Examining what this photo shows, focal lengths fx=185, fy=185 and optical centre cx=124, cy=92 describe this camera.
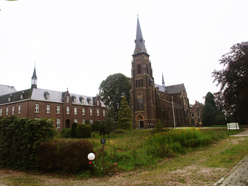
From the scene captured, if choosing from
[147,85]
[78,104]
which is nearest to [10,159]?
[78,104]

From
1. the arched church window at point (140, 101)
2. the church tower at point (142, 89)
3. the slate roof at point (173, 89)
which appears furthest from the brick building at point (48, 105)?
the slate roof at point (173, 89)

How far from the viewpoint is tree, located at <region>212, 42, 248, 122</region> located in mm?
22938

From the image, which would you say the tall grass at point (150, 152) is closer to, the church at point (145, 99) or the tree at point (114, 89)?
the church at point (145, 99)

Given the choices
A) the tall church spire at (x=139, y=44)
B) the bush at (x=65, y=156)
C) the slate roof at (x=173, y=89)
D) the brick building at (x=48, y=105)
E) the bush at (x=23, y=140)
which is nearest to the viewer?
the bush at (x=65, y=156)

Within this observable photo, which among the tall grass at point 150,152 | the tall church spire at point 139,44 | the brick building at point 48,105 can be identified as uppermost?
the tall church spire at point 139,44

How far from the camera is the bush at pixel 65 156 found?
26.1ft

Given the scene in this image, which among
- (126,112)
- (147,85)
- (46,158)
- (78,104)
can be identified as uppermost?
(147,85)

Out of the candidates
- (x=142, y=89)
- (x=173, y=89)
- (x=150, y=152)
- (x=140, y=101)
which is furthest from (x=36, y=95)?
(x=173, y=89)

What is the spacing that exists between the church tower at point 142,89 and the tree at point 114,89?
2.98m

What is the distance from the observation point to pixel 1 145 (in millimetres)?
10117

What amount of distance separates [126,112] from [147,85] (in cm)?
1752

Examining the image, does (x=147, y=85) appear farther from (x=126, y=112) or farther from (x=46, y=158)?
(x=46, y=158)

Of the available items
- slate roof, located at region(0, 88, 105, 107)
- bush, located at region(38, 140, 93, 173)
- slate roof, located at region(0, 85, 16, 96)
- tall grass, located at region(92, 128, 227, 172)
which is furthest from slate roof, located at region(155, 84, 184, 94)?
bush, located at region(38, 140, 93, 173)

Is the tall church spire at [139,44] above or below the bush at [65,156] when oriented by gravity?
above
